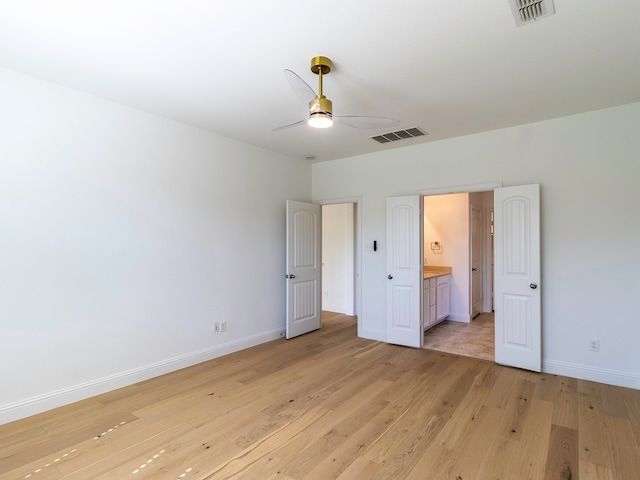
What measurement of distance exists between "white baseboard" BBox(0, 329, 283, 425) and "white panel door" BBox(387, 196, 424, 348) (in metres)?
A: 2.07

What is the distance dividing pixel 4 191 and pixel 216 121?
195cm

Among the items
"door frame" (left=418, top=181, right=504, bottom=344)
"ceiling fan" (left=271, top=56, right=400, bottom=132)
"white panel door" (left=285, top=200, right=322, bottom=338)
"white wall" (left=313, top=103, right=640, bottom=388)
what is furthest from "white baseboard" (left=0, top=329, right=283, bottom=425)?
"white wall" (left=313, top=103, right=640, bottom=388)

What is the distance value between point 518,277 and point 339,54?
3.03m

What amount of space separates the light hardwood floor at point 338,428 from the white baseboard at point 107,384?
0.27 ft

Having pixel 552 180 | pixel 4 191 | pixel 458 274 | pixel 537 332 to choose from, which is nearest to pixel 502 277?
pixel 537 332

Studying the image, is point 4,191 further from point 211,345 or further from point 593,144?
point 593,144

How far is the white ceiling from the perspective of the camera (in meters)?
1.96

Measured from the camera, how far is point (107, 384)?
10.3 feet

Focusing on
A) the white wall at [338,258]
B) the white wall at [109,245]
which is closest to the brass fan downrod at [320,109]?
the white wall at [109,245]

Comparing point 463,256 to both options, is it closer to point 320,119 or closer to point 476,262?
point 476,262

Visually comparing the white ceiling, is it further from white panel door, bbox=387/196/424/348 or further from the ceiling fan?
white panel door, bbox=387/196/424/348

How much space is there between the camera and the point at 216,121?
3.68 metres

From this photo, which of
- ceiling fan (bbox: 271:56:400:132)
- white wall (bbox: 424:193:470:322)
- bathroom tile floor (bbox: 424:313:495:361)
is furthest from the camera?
white wall (bbox: 424:193:470:322)

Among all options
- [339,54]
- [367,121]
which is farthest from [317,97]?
[367,121]
